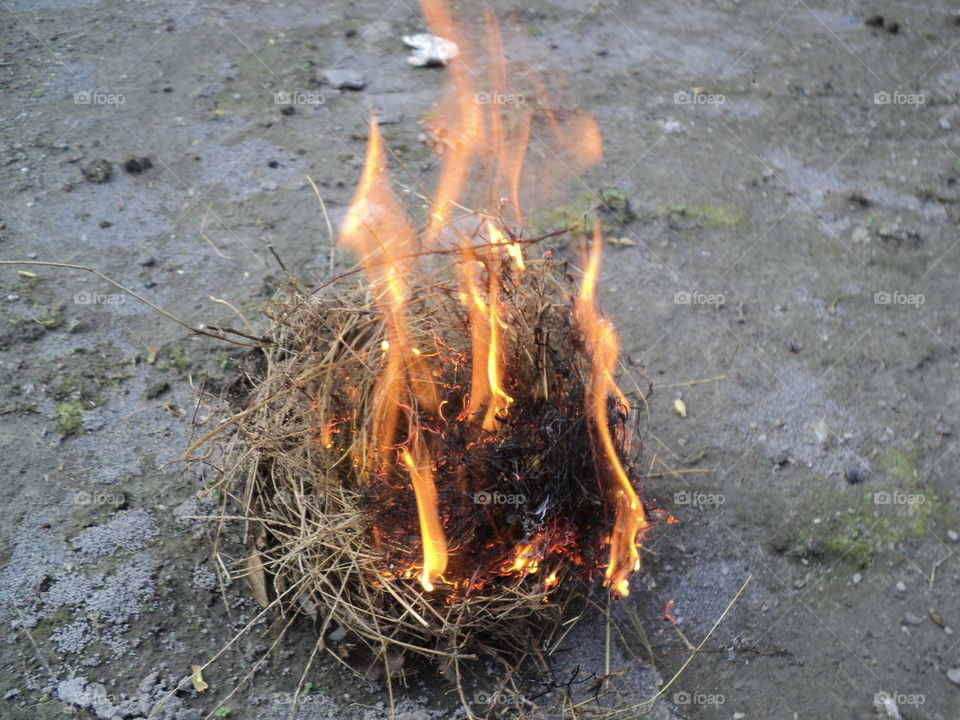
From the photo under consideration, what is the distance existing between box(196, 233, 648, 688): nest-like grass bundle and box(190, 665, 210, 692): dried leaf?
0.90 feet

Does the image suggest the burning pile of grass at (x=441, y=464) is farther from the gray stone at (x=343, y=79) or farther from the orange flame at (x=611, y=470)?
the gray stone at (x=343, y=79)

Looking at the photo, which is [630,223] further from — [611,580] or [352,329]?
[611,580]

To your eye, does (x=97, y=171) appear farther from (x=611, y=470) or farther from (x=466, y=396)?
(x=611, y=470)

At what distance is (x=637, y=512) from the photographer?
8.73ft

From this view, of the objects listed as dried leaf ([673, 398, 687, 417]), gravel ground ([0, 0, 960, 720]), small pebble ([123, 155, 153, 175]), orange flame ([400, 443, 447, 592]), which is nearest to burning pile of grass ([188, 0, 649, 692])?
orange flame ([400, 443, 447, 592])

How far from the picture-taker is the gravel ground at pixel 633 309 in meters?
2.69

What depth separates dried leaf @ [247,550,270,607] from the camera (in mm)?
2703

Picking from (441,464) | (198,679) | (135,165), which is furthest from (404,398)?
(135,165)

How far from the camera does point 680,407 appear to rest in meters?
3.50

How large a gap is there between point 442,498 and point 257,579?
68 cm

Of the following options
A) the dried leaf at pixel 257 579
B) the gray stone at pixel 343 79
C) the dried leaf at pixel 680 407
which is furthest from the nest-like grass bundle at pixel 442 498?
the gray stone at pixel 343 79

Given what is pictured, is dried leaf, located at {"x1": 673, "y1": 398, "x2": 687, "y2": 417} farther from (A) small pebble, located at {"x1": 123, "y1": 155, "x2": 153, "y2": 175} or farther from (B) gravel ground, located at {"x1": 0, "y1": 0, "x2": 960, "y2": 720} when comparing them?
(A) small pebble, located at {"x1": 123, "y1": 155, "x2": 153, "y2": 175}

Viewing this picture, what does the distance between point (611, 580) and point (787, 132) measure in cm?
344

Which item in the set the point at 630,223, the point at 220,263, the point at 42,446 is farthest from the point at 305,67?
the point at 42,446
